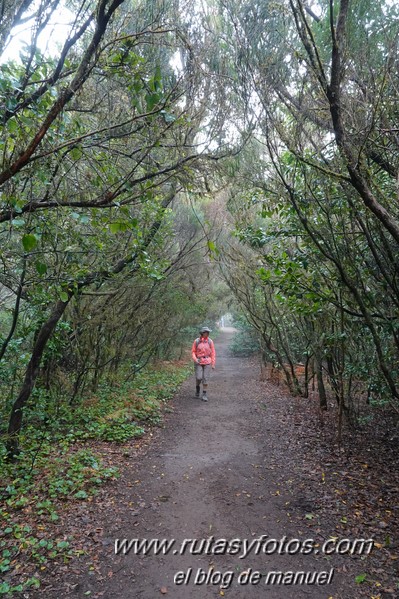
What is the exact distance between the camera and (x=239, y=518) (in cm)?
392

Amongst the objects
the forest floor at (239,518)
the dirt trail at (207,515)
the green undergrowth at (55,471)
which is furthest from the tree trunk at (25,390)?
the dirt trail at (207,515)

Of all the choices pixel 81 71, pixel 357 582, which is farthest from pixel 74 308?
pixel 357 582

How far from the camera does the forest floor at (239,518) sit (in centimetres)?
299

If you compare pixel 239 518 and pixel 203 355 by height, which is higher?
pixel 203 355

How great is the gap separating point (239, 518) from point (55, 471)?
8.58ft

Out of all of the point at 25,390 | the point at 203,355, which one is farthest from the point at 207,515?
the point at 203,355

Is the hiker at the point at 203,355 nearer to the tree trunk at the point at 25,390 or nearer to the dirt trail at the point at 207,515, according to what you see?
the dirt trail at the point at 207,515

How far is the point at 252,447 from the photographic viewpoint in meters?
6.25

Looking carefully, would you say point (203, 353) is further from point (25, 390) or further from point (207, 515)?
point (207, 515)

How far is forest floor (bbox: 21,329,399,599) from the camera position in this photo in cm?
299

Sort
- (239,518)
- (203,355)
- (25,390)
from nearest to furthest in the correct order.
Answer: (239,518) < (25,390) < (203,355)

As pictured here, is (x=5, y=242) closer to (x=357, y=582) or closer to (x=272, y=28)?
(x=272, y=28)

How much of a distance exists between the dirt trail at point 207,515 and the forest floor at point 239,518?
1 cm

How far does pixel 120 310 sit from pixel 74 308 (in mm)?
1673
